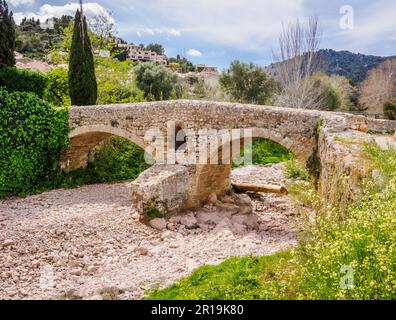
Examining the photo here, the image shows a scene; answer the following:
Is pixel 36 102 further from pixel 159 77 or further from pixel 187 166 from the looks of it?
pixel 159 77

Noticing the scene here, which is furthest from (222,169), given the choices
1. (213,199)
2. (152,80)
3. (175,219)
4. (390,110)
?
(390,110)

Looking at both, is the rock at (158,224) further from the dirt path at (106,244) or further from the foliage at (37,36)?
the foliage at (37,36)

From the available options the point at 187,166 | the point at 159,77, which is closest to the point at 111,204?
the point at 187,166

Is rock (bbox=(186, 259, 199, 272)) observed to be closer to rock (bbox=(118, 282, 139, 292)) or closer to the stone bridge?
rock (bbox=(118, 282, 139, 292))

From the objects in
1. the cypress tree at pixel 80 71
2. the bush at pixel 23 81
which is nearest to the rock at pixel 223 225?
the cypress tree at pixel 80 71

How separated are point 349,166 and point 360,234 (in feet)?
6.74

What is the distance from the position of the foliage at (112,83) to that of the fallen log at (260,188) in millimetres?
9067

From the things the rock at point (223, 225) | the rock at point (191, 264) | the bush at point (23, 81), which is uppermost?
the bush at point (23, 81)

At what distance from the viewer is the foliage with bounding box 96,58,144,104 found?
20.6 m

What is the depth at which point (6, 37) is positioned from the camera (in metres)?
15.0

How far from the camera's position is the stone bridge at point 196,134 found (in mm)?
9484

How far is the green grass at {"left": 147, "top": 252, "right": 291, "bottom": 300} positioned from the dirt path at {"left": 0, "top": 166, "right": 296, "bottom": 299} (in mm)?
474

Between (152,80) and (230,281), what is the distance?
21.8 meters
